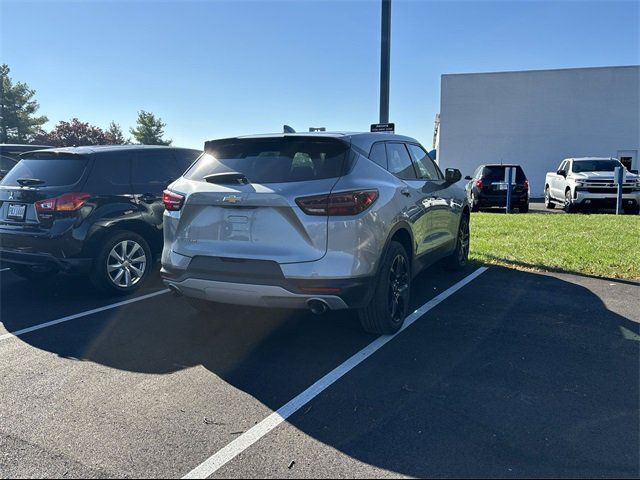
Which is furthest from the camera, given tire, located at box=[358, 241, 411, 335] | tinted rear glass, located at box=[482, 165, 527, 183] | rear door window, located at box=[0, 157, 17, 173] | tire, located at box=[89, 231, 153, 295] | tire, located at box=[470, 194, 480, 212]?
tire, located at box=[470, 194, 480, 212]

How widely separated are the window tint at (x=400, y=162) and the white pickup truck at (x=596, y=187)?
12836 mm

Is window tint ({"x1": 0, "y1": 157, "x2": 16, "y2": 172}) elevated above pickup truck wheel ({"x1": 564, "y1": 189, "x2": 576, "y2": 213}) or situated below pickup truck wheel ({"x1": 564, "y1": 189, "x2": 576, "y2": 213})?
above

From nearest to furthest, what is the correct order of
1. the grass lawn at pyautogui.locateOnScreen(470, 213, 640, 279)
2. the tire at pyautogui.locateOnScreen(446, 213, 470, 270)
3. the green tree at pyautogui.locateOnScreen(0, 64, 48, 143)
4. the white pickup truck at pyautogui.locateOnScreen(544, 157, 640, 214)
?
the tire at pyautogui.locateOnScreen(446, 213, 470, 270), the grass lawn at pyautogui.locateOnScreen(470, 213, 640, 279), the white pickup truck at pyautogui.locateOnScreen(544, 157, 640, 214), the green tree at pyautogui.locateOnScreen(0, 64, 48, 143)

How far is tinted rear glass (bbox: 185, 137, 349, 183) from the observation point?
3.98 m

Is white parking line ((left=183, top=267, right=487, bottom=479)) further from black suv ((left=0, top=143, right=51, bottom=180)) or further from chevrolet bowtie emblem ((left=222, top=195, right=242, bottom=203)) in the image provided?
black suv ((left=0, top=143, right=51, bottom=180))

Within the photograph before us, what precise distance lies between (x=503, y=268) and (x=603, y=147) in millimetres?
23590

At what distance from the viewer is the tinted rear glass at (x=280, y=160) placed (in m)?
3.98

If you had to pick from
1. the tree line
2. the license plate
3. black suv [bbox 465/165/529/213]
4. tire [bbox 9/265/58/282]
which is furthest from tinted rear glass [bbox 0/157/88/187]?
the tree line

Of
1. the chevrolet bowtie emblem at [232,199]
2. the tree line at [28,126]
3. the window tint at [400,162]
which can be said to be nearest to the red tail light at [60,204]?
the chevrolet bowtie emblem at [232,199]

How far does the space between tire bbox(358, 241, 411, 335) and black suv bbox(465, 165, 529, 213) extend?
1296 cm

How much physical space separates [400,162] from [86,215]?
3.50 meters

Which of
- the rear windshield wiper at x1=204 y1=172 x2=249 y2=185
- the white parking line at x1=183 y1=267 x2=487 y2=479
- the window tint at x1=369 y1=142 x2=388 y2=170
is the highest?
the window tint at x1=369 y1=142 x2=388 y2=170

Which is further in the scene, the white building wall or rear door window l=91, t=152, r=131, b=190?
the white building wall

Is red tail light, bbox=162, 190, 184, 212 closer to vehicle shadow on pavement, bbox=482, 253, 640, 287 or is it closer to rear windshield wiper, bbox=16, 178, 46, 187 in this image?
rear windshield wiper, bbox=16, 178, 46, 187
